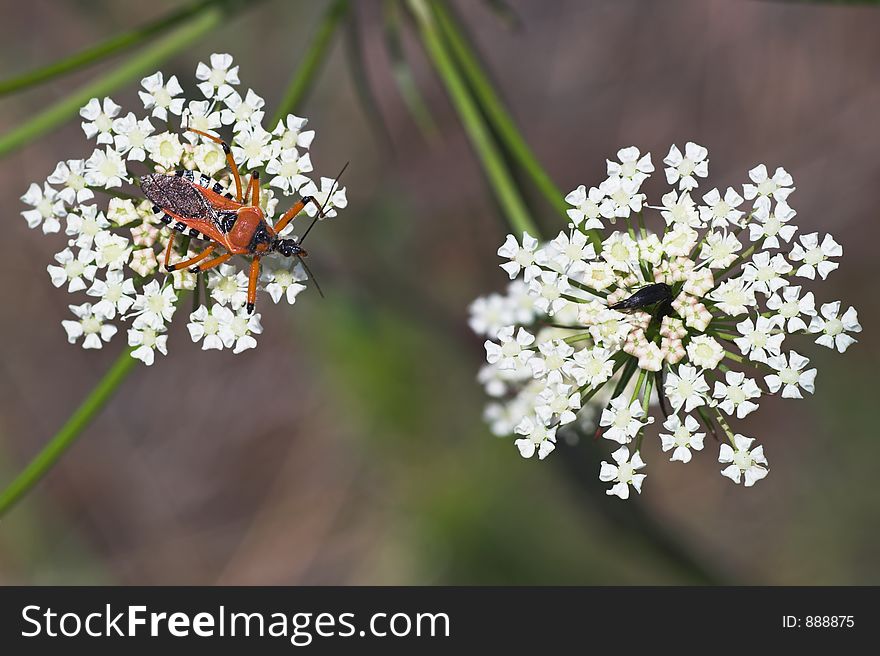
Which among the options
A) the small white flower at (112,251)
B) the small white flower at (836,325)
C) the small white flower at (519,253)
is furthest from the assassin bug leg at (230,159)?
the small white flower at (836,325)

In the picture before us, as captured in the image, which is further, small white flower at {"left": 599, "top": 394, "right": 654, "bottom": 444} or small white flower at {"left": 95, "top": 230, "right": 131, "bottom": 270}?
small white flower at {"left": 95, "top": 230, "right": 131, "bottom": 270}

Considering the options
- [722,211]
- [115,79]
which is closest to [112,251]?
[115,79]

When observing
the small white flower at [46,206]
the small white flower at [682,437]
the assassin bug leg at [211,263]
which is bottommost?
the small white flower at [682,437]

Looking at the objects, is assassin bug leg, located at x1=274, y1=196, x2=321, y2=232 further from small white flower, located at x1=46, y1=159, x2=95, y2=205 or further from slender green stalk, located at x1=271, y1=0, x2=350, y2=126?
small white flower, located at x1=46, y1=159, x2=95, y2=205

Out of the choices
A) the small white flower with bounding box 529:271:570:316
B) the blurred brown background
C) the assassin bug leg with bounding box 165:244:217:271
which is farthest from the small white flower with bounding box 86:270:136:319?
the blurred brown background

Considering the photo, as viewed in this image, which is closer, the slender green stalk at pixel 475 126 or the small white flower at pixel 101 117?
the small white flower at pixel 101 117

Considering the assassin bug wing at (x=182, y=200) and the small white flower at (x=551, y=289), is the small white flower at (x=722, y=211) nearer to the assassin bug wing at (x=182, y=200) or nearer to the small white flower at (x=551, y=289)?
the small white flower at (x=551, y=289)

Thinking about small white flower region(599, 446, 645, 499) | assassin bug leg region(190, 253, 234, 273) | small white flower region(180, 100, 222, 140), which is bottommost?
small white flower region(599, 446, 645, 499)
